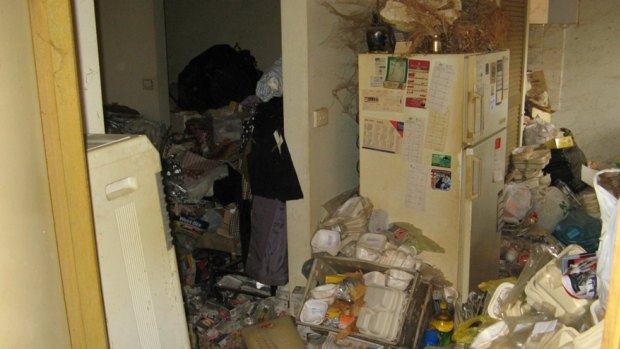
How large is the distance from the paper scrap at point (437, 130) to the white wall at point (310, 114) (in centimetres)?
60

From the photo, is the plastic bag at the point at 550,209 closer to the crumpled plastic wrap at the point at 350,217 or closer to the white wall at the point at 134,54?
the crumpled plastic wrap at the point at 350,217

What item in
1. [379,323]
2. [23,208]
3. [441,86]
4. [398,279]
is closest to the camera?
[23,208]

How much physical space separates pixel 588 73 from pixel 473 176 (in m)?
2.90

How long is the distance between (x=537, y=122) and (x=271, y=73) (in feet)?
9.03

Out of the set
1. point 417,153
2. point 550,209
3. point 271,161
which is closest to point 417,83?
point 417,153

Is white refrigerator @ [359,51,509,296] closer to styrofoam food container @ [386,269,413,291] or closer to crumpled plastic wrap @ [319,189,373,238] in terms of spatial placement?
crumpled plastic wrap @ [319,189,373,238]

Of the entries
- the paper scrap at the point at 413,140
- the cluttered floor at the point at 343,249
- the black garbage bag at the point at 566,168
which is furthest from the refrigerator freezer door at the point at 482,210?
the black garbage bag at the point at 566,168

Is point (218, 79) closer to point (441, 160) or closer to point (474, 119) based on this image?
point (441, 160)

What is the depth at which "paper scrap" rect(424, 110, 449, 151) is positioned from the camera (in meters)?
3.07

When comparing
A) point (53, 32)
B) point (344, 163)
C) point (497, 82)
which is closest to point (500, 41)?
point (497, 82)

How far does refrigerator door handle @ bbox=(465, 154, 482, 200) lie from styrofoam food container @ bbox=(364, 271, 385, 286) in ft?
2.10

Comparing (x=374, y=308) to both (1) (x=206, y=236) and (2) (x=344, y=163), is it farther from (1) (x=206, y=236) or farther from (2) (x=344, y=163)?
(1) (x=206, y=236)

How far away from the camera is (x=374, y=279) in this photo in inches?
116

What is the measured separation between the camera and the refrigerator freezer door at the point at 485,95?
9.84ft
